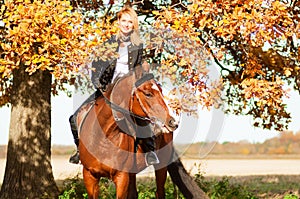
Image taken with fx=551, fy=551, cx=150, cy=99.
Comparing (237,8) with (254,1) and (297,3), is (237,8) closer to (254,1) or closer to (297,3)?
(254,1)

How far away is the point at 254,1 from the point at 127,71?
2811 mm

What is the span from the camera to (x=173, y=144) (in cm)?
986

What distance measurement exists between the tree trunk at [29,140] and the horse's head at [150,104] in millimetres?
5778

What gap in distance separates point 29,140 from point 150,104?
6195 millimetres

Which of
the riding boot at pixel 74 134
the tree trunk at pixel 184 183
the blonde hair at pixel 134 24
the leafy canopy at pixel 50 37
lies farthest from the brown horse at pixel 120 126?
the tree trunk at pixel 184 183

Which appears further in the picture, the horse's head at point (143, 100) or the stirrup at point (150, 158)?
the stirrup at point (150, 158)

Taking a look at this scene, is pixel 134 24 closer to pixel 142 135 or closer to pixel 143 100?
pixel 143 100

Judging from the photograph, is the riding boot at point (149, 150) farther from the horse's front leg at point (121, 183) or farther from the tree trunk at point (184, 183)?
the tree trunk at point (184, 183)

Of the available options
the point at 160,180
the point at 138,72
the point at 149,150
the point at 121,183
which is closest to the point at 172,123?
the point at 138,72

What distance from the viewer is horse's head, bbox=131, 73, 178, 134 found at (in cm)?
679

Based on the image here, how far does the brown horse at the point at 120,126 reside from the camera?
699 centimetres

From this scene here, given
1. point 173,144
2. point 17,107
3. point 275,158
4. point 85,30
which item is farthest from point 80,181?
point 275,158

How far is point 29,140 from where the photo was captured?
12.4m

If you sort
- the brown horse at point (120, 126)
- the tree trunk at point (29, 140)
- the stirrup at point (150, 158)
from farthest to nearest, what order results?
the tree trunk at point (29, 140) < the stirrup at point (150, 158) < the brown horse at point (120, 126)
